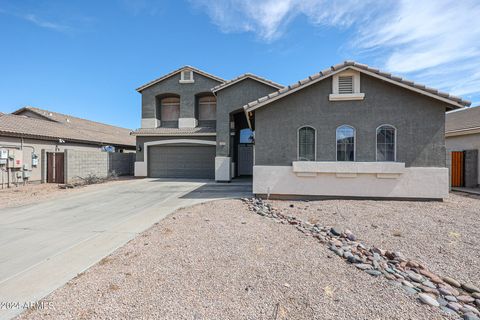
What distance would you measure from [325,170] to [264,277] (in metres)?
5.88

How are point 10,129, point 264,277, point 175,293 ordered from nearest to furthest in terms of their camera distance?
point 175,293 < point 264,277 < point 10,129

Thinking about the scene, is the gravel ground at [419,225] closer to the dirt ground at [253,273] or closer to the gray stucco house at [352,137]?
the dirt ground at [253,273]

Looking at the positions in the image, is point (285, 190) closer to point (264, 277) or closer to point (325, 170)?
point (325, 170)

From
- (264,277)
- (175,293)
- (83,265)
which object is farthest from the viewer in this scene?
(83,265)

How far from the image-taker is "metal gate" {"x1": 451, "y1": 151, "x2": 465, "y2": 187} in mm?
12469

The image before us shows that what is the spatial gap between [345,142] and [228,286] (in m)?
7.12

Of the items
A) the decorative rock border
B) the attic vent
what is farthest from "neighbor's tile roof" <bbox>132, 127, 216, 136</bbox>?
the decorative rock border

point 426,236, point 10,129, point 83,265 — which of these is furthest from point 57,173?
point 426,236

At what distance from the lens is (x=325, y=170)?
8367 millimetres

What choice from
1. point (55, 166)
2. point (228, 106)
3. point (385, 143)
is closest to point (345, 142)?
point (385, 143)

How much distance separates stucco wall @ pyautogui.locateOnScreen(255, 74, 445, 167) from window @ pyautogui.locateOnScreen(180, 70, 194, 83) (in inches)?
406

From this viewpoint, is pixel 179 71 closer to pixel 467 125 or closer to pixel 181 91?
pixel 181 91

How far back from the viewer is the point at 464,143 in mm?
12789

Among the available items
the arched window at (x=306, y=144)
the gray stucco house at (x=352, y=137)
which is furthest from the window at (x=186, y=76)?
the arched window at (x=306, y=144)
